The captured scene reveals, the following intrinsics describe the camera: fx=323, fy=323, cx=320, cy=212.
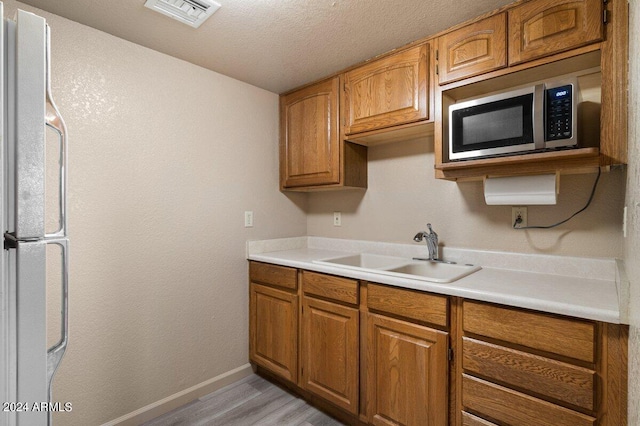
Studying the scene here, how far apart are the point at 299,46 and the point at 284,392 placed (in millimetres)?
2234

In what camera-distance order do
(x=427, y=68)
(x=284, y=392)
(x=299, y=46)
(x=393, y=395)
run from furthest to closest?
(x=284, y=392) → (x=299, y=46) → (x=427, y=68) → (x=393, y=395)

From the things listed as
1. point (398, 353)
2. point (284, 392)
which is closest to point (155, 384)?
point (284, 392)

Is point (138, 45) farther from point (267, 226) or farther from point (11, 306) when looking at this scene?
point (11, 306)

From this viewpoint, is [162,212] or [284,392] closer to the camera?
[162,212]

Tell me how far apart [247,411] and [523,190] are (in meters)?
2.00

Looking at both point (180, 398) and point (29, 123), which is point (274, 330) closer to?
point (180, 398)

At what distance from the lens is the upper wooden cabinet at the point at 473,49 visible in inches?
59.5

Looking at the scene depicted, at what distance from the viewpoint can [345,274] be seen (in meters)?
1.79

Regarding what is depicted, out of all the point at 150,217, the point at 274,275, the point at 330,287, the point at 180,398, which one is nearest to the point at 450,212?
the point at 330,287

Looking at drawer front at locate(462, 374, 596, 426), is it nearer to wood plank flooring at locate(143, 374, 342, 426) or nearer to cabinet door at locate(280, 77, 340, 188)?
wood plank flooring at locate(143, 374, 342, 426)

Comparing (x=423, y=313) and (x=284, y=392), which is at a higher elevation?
(x=423, y=313)

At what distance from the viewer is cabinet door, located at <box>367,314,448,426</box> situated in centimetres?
143

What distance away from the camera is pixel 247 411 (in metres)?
1.99

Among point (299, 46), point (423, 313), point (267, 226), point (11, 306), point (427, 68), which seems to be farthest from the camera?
point (267, 226)
